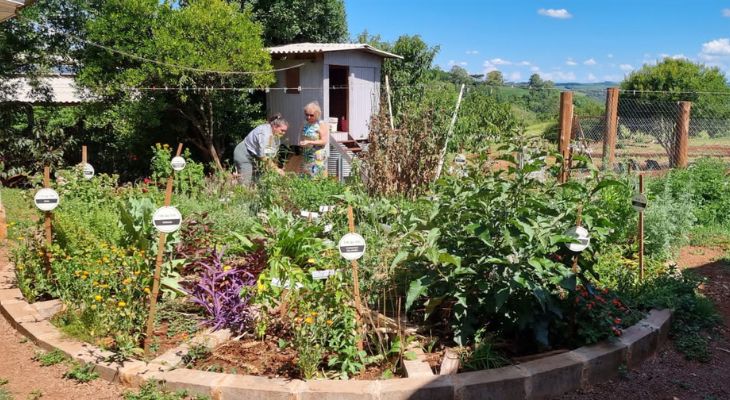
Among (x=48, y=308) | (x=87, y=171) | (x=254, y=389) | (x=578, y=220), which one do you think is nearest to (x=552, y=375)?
(x=578, y=220)

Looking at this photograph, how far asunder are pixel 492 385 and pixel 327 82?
8788mm

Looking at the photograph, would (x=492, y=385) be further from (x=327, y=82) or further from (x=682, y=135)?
(x=327, y=82)

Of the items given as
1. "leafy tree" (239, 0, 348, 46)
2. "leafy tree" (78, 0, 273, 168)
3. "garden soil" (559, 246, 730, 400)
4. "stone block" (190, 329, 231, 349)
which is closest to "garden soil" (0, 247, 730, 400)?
"garden soil" (559, 246, 730, 400)

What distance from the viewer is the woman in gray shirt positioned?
7557mm

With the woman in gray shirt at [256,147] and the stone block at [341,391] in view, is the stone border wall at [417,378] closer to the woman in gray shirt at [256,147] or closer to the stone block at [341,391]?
the stone block at [341,391]

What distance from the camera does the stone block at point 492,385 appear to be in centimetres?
300

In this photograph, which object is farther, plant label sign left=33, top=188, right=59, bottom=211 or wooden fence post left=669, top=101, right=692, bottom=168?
wooden fence post left=669, top=101, right=692, bottom=168

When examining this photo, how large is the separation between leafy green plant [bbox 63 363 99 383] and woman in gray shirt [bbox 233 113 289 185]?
4.02 m

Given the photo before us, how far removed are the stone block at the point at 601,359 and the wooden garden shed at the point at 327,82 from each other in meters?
7.96

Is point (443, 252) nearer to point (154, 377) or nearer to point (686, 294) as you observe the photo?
point (154, 377)

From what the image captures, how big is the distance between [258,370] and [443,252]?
4.05 ft

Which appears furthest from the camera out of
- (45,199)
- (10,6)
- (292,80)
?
(292,80)

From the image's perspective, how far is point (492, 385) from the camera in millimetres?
3027

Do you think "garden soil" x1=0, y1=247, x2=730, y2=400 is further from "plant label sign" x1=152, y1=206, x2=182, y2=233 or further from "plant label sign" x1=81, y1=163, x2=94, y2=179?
"plant label sign" x1=81, y1=163, x2=94, y2=179
